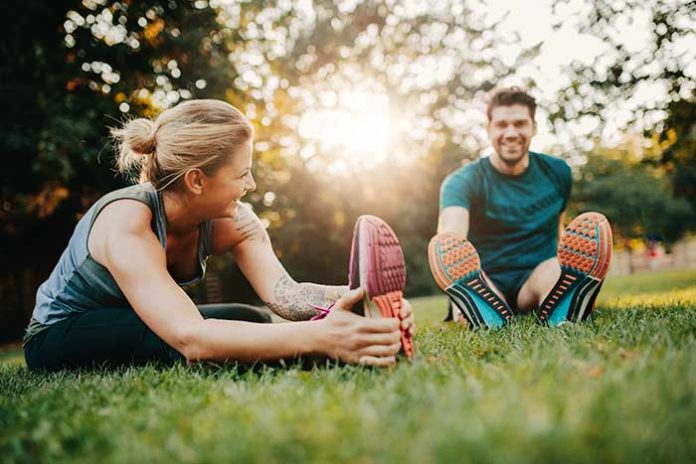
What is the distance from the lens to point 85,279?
2.53m

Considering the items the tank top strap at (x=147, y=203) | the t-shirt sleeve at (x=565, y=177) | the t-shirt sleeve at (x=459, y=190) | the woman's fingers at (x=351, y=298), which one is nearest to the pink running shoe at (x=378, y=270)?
the woman's fingers at (x=351, y=298)

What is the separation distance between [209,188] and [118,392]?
975 mm

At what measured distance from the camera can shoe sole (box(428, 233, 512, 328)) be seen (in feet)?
9.91

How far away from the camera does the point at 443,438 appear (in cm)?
98

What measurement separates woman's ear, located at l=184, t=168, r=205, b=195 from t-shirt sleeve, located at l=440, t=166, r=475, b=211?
1895 mm

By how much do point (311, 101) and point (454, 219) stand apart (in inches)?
588

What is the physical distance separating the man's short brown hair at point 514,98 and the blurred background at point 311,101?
99 cm

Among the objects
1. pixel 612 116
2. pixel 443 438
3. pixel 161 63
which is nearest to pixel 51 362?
pixel 443 438

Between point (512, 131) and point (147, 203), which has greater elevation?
point (512, 131)

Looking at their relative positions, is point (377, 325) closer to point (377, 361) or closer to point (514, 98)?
point (377, 361)

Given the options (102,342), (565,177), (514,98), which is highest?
(514,98)

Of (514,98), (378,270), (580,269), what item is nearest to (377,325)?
(378,270)

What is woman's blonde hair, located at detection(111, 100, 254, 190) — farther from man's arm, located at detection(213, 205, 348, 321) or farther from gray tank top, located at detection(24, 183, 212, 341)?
man's arm, located at detection(213, 205, 348, 321)

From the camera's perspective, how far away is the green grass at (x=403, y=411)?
953mm
